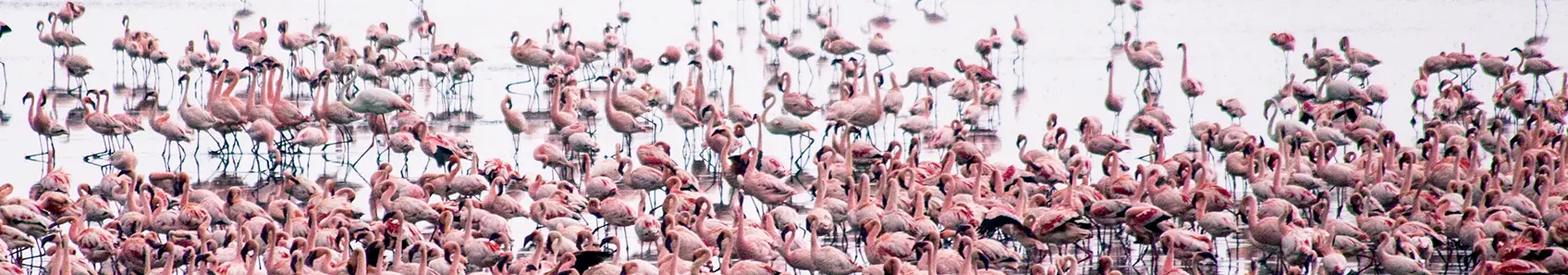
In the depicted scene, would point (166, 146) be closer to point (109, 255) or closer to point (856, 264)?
point (109, 255)

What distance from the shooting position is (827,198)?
12234 mm

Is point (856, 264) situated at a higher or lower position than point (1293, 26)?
lower

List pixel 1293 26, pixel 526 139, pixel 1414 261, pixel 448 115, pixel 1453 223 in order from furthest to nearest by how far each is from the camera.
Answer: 1. pixel 1293 26
2. pixel 448 115
3. pixel 526 139
4. pixel 1453 223
5. pixel 1414 261

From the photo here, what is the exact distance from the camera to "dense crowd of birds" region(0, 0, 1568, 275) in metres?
10.8

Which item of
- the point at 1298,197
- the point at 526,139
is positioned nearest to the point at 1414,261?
the point at 1298,197

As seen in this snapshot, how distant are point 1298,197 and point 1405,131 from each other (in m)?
5.56

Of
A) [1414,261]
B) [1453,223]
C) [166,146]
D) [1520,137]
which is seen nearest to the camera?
[1414,261]

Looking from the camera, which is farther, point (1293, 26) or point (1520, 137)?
point (1293, 26)

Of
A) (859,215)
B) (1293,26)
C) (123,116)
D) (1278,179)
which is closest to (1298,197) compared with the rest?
(1278,179)

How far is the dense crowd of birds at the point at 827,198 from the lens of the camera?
10781 millimetres

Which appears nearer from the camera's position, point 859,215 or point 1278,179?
point 859,215

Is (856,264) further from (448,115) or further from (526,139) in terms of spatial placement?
(448,115)

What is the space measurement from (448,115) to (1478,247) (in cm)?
974

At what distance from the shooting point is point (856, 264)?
35.9ft
